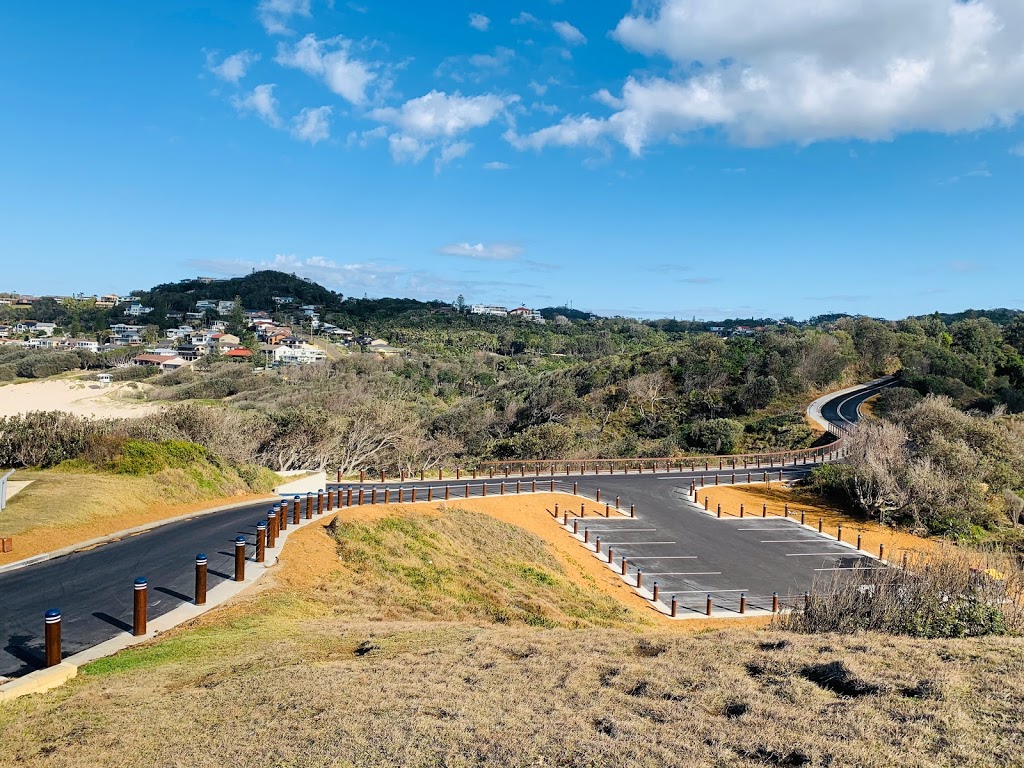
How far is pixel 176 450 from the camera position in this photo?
18844 mm

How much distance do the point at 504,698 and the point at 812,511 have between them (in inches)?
1041

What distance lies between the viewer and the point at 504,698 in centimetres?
613

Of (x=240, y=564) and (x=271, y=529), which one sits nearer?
(x=240, y=564)

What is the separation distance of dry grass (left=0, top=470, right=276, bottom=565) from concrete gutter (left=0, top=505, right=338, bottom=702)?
3829 mm

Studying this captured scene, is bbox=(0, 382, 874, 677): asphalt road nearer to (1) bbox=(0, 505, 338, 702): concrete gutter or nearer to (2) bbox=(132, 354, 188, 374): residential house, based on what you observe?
(1) bbox=(0, 505, 338, 702): concrete gutter

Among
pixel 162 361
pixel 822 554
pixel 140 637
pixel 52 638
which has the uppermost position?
pixel 162 361

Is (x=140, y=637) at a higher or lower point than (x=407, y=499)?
higher

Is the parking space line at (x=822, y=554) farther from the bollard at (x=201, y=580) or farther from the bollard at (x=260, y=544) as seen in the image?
the bollard at (x=201, y=580)

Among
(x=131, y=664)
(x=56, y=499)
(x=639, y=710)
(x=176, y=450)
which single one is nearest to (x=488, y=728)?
(x=639, y=710)

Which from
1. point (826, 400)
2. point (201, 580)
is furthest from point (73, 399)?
point (826, 400)

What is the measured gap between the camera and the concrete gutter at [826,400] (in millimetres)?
49344

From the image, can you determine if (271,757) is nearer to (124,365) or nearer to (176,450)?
(176,450)

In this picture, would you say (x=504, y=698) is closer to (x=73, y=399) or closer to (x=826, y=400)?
(x=826, y=400)

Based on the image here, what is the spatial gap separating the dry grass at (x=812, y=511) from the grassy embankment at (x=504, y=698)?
17722mm
